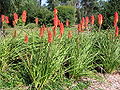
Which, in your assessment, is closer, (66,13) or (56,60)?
(56,60)

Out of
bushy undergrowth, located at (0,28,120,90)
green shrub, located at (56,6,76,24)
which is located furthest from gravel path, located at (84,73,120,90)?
green shrub, located at (56,6,76,24)

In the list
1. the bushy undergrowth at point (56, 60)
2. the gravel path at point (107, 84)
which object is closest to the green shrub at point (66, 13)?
the bushy undergrowth at point (56, 60)

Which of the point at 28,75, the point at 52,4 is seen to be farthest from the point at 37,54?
the point at 52,4

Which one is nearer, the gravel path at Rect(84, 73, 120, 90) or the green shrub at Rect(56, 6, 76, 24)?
the gravel path at Rect(84, 73, 120, 90)

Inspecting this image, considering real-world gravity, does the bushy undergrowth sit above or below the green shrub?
below

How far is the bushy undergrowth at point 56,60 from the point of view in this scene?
3.52 metres

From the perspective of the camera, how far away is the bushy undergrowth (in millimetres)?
3518

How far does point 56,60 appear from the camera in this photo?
3635 mm

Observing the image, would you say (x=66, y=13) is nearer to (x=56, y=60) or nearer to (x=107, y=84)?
(x=107, y=84)

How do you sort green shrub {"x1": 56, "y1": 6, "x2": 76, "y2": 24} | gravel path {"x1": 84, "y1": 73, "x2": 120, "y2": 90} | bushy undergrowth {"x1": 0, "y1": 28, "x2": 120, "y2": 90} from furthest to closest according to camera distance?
green shrub {"x1": 56, "y1": 6, "x2": 76, "y2": 24} < gravel path {"x1": 84, "y1": 73, "x2": 120, "y2": 90} < bushy undergrowth {"x1": 0, "y1": 28, "x2": 120, "y2": 90}

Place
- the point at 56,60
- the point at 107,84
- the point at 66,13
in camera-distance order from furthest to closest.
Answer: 1. the point at 66,13
2. the point at 107,84
3. the point at 56,60

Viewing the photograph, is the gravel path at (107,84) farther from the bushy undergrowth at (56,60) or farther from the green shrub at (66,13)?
the green shrub at (66,13)

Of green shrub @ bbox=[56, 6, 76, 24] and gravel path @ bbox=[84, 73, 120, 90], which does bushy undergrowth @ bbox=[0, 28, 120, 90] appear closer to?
gravel path @ bbox=[84, 73, 120, 90]

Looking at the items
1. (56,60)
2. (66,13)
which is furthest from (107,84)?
(66,13)
